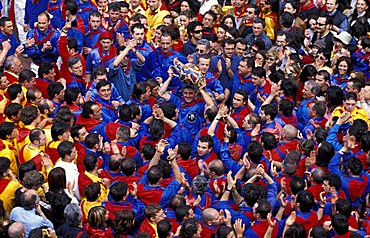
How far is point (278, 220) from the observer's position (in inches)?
415

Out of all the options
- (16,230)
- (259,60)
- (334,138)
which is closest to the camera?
(16,230)

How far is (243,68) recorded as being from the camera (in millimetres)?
14117

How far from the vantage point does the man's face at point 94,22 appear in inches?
596

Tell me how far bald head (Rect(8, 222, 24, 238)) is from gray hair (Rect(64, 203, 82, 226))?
1.94 ft

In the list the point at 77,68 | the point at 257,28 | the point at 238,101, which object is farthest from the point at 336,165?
the point at 257,28

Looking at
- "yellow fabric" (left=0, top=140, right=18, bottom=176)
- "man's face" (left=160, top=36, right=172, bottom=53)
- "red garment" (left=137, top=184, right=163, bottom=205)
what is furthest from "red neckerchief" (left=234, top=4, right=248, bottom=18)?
"red garment" (left=137, top=184, right=163, bottom=205)

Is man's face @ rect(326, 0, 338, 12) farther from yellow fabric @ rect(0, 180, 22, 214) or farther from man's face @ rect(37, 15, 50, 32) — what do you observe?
yellow fabric @ rect(0, 180, 22, 214)

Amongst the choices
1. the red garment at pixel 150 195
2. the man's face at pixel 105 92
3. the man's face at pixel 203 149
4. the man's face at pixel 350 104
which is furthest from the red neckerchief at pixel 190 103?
the red garment at pixel 150 195

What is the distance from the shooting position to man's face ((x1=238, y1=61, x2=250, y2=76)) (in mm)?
14109

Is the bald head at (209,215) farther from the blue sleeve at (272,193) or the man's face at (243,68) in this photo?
the man's face at (243,68)

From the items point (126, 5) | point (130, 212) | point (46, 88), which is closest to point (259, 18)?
point (126, 5)

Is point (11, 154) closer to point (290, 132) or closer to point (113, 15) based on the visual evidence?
point (290, 132)

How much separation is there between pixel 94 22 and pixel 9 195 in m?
5.17

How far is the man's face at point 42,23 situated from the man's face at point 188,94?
3.06 metres
